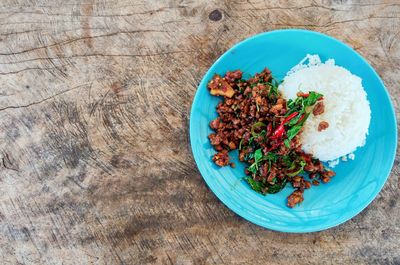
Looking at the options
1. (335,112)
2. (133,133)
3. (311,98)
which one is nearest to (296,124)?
(311,98)

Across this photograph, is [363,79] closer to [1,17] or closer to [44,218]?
[44,218]

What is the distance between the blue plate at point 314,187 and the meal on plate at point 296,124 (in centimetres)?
6

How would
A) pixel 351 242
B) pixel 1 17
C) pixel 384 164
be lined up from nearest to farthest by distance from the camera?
pixel 384 164, pixel 351 242, pixel 1 17

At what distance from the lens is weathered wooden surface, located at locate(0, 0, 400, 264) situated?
365cm

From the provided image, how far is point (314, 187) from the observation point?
350 centimetres

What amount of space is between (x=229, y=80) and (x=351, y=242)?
1.66m

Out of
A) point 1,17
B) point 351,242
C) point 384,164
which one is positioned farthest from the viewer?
point 1,17

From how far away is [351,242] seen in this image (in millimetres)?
3652

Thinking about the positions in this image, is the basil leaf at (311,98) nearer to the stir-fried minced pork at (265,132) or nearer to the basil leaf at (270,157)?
the stir-fried minced pork at (265,132)

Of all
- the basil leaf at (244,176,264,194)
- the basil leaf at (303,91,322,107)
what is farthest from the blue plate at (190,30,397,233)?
the basil leaf at (303,91,322,107)

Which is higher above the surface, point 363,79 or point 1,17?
point 1,17

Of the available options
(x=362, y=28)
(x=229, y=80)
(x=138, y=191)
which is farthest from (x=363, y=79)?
(x=138, y=191)

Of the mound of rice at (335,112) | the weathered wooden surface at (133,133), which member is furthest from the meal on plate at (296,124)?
the weathered wooden surface at (133,133)

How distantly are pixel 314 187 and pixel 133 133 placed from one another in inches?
60.5
